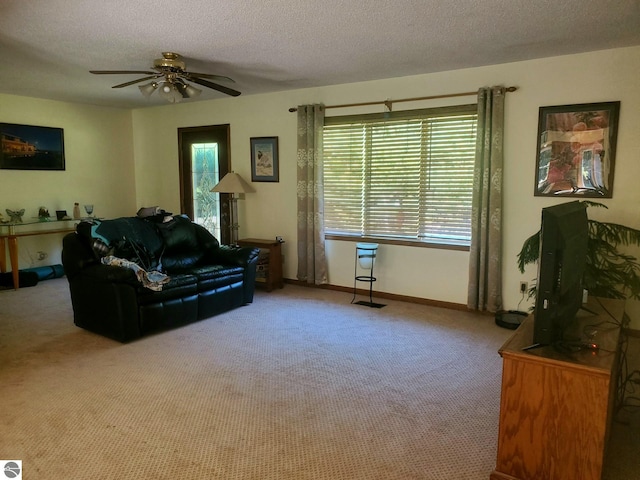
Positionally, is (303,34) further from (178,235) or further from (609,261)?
(609,261)

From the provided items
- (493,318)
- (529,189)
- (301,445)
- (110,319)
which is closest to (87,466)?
(301,445)

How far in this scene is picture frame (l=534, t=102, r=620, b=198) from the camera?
12.4ft

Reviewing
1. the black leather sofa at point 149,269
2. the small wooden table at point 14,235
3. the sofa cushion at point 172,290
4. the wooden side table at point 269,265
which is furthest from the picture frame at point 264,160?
the small wooden table at point 14,235

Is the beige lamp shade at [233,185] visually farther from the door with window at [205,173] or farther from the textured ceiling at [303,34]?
the textured ceiling at [303,34]

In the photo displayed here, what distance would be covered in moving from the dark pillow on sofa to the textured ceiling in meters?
1.58

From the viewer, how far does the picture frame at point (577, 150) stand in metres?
3.77

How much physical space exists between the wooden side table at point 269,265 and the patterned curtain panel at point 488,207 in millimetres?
2290

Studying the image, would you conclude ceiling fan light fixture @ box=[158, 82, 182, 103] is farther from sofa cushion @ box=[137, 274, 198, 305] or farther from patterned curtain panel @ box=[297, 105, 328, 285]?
patterned curtain panel @ box=[297, 105, 328, 285]

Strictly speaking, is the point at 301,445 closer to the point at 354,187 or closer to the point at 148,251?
the point at 148,251

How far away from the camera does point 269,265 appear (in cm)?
539

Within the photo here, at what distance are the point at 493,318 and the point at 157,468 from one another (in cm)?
335

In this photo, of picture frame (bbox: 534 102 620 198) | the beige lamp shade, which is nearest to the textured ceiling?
picture frame (bbox: 534 102 620 198)

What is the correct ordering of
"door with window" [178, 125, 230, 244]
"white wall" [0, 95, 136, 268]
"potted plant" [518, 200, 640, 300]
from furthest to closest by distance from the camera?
"door with window" [178, 125, 230, 244], "white wall" [0, 95, 136, 268], "potted plant" [518, 200, 640, 300]

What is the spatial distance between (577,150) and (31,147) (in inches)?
258
